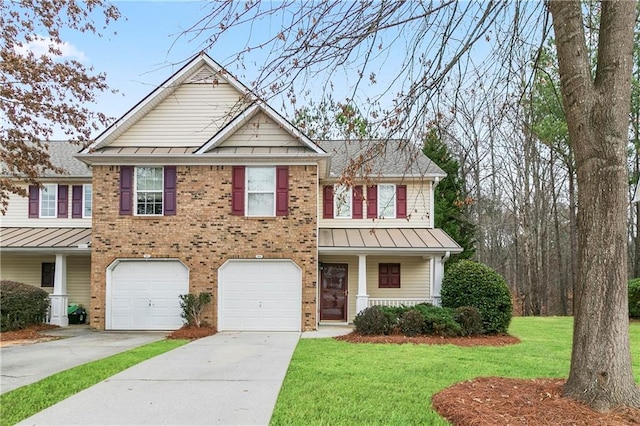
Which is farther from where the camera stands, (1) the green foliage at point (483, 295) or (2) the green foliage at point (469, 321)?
(1) the green foliage at point (483, 295)

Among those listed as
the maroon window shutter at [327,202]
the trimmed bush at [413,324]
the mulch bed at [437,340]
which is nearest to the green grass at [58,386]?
the mulch bed at [437,340]

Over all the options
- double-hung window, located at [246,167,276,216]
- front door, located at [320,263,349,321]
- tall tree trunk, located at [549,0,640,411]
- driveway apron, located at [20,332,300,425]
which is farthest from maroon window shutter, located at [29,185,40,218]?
tall tree trunk, located at [549,0,640,411]

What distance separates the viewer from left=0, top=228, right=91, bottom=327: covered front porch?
1651 centimetres

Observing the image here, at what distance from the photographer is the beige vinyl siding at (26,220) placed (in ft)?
60.3

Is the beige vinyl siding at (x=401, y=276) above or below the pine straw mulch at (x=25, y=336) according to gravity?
above

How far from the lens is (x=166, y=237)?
50.2 ft

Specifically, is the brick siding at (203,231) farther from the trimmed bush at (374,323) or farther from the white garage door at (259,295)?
the trimmed bush at (374,323)

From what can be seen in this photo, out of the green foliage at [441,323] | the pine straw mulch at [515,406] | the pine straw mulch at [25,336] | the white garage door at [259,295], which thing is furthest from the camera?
the white garage door at [259,295]

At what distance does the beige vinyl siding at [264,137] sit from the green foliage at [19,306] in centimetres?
757

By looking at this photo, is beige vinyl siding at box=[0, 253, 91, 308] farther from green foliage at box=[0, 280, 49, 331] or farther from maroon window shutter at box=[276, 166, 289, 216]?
maroon window shutter at box=[276, 166, 289, 216]

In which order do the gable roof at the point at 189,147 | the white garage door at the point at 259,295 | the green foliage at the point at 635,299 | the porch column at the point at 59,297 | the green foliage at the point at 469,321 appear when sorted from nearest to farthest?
the green foliage at the point at 469,321 < the gable roof at the point at 189,147 < the white garage door at the point at 259,295 < the porch column at the point at 59,297 < the green foliage at the point at 635,299

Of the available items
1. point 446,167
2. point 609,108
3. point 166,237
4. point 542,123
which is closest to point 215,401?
point 609,108

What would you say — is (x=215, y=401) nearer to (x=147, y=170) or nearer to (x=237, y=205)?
(x=237, y=205)

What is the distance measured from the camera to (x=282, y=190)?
50.2 ft
